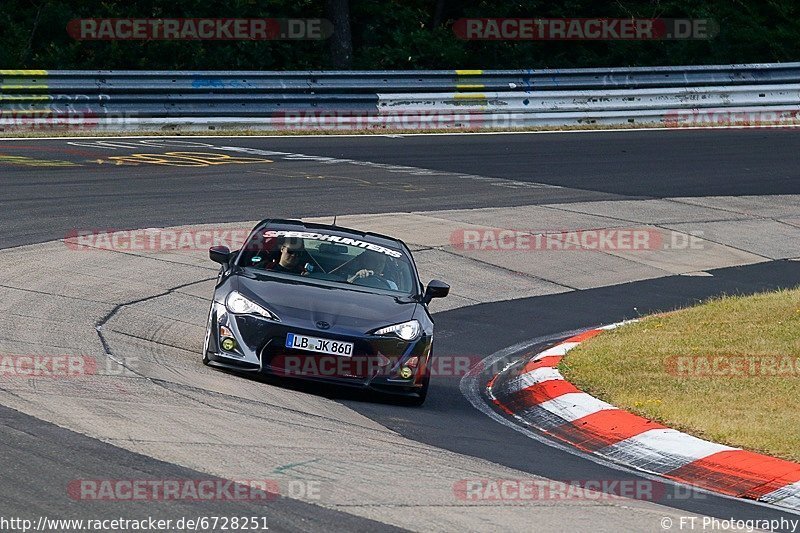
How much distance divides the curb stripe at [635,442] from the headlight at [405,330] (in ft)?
2.97

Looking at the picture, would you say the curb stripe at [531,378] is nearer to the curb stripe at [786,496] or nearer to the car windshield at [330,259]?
the car windshield at [330,259]

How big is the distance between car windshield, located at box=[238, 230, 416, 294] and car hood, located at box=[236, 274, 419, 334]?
28 centimetres

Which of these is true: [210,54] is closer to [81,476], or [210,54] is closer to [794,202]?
[794,202]

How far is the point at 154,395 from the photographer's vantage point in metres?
8.14

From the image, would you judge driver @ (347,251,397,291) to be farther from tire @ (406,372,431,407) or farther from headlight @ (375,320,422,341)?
tire @ (406,372,431,407)

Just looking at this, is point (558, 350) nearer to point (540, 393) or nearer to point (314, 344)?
point (540, 393)

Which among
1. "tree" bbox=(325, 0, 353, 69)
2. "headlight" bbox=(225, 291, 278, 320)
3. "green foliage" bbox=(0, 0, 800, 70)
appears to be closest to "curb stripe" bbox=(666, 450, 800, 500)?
"headlight" bbox=(225, 291, 278, 320)

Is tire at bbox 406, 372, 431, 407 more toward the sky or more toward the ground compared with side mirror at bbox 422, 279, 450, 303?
more toward the ground

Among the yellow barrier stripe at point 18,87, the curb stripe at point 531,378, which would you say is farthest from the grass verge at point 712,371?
the yellow barrier stripe at point 18,87

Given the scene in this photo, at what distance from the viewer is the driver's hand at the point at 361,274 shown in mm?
10508

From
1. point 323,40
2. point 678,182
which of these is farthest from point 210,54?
point 678,182

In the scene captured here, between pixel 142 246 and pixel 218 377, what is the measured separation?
5.69 metres

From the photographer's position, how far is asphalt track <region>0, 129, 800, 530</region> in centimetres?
699

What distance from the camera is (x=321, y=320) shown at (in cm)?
944
